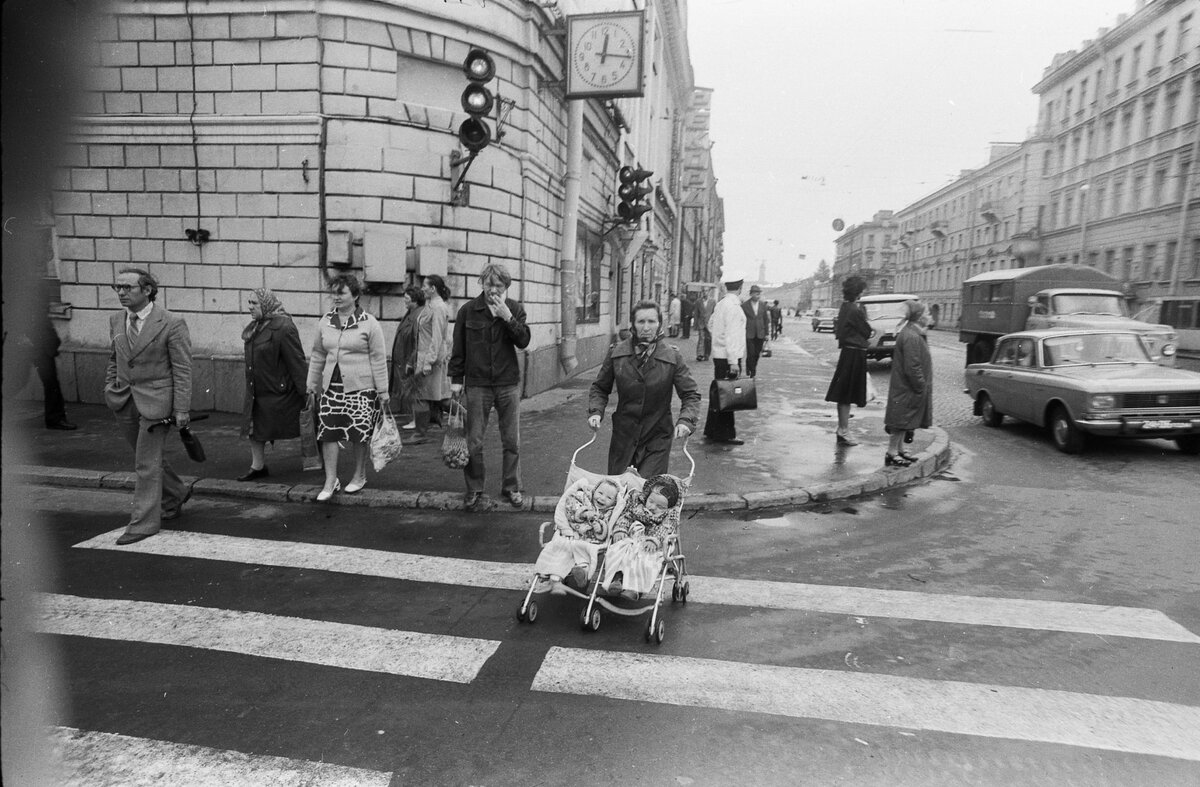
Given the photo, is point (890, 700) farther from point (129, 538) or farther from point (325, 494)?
point (129, 538)

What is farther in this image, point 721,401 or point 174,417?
point 721,401

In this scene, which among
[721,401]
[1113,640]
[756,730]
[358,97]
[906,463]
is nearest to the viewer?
[756,730]

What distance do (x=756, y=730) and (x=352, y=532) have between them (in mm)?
4010

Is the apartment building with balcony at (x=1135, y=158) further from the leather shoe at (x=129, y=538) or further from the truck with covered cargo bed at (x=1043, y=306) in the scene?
the leather shoe at (x=129, y=538)

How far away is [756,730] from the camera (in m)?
3.25

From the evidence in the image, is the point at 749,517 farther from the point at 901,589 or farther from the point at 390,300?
the point at 390,300

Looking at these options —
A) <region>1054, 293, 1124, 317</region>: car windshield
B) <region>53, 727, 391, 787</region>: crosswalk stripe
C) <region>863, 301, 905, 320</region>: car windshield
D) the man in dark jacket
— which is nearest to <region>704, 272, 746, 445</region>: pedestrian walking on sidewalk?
the man in dark jacket

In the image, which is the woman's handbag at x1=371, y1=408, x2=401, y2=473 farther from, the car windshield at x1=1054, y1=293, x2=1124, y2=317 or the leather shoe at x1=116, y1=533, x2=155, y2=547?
the car windshield at x1=1054, y1=293, x2=1124, y2=317

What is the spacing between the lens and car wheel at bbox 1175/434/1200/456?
923 cm

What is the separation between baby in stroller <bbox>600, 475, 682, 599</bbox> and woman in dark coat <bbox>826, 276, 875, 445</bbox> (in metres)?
5.45

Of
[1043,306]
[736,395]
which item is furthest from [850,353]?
[1043,306]

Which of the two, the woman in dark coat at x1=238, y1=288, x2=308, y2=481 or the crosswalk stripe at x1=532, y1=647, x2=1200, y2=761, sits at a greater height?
the woman in dark coat at x1=238, y1=288, x2=308, y2=481

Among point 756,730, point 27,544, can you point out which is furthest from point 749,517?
point 27,544

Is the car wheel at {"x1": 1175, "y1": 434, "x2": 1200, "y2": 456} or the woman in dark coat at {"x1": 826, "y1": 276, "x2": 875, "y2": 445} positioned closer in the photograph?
the woman in dark coat at {"x1": 826, "y1": 276, "x2": 875, "y2": 445}
